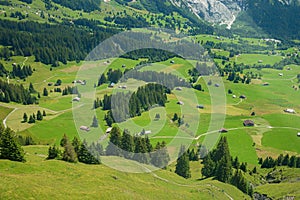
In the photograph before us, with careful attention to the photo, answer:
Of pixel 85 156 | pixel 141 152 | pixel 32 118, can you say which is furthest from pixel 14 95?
pixel 85 156

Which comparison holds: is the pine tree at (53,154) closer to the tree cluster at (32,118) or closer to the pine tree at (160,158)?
the pine tree at (160,158)

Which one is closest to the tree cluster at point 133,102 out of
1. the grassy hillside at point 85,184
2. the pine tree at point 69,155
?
the grassy hillside at point 85,184

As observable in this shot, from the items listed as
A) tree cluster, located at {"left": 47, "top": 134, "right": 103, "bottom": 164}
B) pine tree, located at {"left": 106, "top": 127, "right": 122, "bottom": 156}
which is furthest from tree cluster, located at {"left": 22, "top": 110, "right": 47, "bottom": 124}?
tree cluster, located at {"left": 47, "top": 134, "right": 103, "bottom": 164}

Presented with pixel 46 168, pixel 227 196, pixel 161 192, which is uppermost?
pixel 46 168

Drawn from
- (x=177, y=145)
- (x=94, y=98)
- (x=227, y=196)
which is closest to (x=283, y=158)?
(x=177, y=145)

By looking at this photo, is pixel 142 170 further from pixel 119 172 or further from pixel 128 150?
pixel 128 150

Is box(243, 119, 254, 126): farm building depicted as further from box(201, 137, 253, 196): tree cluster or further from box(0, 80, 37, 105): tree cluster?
box(0, 80, 37, 105): tree cluster

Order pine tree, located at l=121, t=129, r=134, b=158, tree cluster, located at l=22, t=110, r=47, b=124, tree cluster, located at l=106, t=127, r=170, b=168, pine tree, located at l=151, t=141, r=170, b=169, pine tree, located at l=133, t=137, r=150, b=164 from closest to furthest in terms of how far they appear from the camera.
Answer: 1. tree cluster, located at l=106, t=127, r=170, b=168
2. pine tree, located at l=133, t=137, r=150, b=164
3. pine tree, located at l=121, t=129, r=134, b=158
4. pine tree, located at l=151, t=141, r=170, b=169
5. tree cluster, located at l=22, t=110, r=47, b=124
